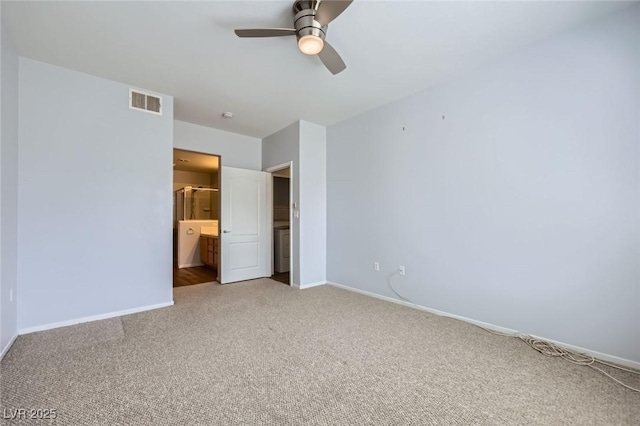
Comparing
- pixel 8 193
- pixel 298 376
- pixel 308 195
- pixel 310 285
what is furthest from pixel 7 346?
pixel 308 195

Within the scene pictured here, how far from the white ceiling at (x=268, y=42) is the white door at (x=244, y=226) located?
5.29 feet

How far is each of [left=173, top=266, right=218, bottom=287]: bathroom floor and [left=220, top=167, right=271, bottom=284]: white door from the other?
616mm

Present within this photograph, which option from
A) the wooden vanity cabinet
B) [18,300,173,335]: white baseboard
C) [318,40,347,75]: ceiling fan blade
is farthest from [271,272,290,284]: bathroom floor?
[318,40,347,75]: ceiling fan blade

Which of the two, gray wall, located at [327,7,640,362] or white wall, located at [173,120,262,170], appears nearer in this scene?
gray wall, located at [327,7,640,362]

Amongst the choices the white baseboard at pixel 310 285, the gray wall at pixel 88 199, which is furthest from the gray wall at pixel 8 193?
the white baseboard at pixel 310 285

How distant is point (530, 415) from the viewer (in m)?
1.47

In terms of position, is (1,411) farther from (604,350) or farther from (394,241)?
(604,350)

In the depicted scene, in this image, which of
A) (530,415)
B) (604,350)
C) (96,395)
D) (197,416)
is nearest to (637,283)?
(604,350)

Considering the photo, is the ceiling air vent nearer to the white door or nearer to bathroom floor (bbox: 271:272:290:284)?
the white door

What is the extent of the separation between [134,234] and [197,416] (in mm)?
2399

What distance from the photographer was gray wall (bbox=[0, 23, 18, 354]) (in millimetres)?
2098

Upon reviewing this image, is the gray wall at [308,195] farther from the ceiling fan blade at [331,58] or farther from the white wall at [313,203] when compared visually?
the ceiling fan blade at [331,58]

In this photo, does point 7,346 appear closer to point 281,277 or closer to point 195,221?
point 281,277

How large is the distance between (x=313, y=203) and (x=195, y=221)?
3.64 metres
